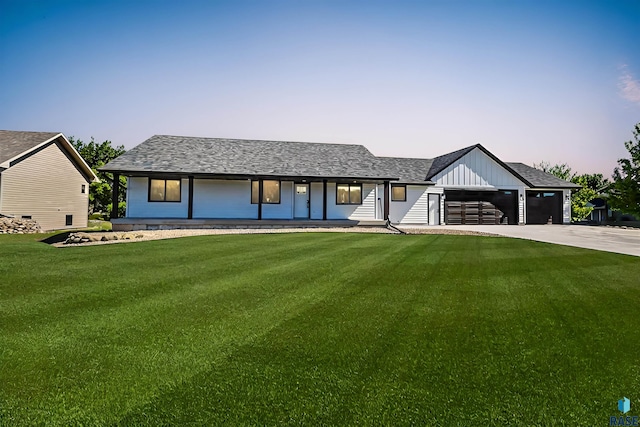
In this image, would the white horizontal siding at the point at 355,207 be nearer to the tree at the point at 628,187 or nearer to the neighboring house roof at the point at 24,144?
the tree at the point at 628,187

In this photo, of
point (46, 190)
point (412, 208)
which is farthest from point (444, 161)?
point (46, 190)

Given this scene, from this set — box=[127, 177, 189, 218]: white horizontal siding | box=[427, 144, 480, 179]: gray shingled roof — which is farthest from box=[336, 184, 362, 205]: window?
box=[127, 177, 189, 218]: white horizontal siding

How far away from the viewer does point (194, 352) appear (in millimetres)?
3521

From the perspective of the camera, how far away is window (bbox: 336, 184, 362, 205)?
23172mm

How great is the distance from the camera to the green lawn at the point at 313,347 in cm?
259

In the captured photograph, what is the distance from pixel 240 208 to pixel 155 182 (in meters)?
4.87

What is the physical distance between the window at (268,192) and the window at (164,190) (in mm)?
4241

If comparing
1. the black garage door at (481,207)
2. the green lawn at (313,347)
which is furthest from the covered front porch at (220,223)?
the green lawn at (313,347)

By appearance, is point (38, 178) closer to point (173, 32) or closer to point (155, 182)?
point (155, 182)

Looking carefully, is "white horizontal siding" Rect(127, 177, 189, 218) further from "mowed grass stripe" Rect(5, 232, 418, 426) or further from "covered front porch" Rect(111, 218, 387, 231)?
"mowed grass stripe" Rect(5, 232, 418, 426)

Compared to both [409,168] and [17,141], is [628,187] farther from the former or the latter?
[17,141]

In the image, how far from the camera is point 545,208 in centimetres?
3086

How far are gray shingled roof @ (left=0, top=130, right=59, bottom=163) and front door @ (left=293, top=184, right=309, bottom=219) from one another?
17.3m

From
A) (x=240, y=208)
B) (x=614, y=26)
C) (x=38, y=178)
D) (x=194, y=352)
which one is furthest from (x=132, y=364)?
(x=38, y=178)
